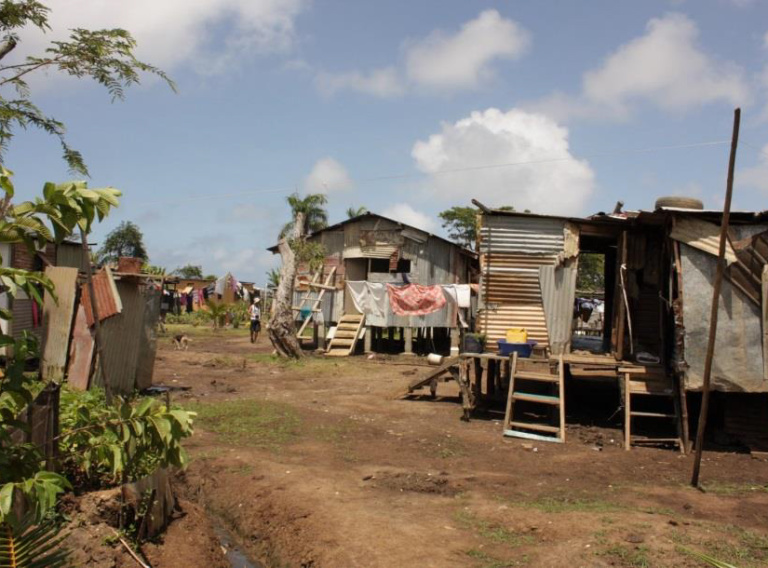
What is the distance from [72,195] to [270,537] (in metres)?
4.60

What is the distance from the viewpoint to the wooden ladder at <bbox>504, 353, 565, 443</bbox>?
1041cm

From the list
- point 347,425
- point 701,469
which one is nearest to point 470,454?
point 347,425

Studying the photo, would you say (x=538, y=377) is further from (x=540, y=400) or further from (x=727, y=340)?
(x=727, y=340)

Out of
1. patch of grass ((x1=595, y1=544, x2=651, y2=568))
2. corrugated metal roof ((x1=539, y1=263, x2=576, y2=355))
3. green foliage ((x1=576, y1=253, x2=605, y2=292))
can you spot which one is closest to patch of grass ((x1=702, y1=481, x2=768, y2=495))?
patch of grass ((x1=595, y1=544, x2=651, y2=568))

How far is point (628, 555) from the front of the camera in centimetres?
541

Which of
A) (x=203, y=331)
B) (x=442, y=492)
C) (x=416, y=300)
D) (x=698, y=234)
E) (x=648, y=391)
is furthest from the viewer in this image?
(x=203, y=331)

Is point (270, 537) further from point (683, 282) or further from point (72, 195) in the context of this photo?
point (683, 282)

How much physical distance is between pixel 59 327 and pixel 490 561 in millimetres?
8339

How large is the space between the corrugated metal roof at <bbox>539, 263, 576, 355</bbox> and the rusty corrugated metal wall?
0.30ft

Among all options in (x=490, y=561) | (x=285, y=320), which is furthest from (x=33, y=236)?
(x=285, y=320)

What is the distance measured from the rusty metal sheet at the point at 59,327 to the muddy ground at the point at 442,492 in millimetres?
2298

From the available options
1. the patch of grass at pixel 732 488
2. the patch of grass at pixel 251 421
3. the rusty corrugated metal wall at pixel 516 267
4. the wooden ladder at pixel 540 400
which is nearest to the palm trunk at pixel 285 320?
the patch of grass at pixel 251 421

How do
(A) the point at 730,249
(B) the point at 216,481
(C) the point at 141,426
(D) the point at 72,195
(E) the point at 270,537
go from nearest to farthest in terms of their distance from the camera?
1. (D) the point at 72,195
2. (C) the point at 141,426
3. (E) the point at 270,537
4. (B) the point at 216,481
5. (A) the point at 730,249

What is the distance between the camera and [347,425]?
10.8 m
